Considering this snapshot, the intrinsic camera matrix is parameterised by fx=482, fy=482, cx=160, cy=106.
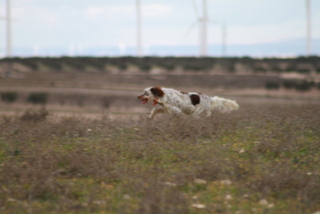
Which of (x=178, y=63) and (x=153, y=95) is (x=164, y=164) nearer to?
(x=153, y=95)

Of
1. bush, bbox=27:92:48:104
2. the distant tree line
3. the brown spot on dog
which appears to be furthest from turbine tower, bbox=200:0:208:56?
the brown spot on dog

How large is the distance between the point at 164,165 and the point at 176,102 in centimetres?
361

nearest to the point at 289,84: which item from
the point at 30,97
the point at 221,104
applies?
the point at 221,104

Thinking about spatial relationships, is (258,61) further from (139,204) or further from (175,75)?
(139,204)

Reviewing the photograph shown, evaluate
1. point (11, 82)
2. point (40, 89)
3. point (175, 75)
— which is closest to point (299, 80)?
point (175, 75)

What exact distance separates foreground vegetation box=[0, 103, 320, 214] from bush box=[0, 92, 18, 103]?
9.84 meters

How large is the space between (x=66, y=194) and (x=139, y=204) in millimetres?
998

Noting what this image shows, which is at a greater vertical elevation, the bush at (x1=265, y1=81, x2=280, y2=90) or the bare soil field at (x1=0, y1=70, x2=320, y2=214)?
the bush at (x1=265, y1=81, x2=280, y2=90)

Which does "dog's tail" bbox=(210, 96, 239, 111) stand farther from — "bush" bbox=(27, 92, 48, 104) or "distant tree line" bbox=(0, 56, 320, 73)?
"distant tree line" bbox=(0, 56, 320, 73)

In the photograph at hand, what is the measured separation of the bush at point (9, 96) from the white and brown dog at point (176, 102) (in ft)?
33.9

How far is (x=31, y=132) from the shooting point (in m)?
9.02

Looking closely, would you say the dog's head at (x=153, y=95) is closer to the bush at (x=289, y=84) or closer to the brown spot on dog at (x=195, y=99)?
the brown spot on dog at (x=195, y=99)

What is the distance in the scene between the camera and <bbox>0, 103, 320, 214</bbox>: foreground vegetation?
5453 mm

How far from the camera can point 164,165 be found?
23.4 ft
